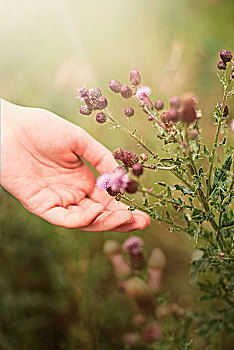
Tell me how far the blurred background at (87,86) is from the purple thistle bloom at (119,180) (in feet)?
2.22

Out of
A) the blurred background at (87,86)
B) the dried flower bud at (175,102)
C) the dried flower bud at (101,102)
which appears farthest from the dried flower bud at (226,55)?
the blurred background at (87,86)

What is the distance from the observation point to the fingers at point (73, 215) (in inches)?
28.6

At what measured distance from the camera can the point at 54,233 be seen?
1.44m

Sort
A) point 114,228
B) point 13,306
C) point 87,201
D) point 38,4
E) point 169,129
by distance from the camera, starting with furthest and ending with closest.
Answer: point 38,4, point 13,306, point 87,201, point 114,228, point 169,129

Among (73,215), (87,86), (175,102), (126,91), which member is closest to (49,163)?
(73,215)

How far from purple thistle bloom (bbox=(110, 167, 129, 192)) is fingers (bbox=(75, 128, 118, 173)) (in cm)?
25

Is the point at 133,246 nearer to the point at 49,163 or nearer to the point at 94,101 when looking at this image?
the point at 49,163

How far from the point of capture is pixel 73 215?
76 cm

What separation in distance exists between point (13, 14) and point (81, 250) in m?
0.96

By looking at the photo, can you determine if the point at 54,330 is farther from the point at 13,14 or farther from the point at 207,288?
the point at 13,14

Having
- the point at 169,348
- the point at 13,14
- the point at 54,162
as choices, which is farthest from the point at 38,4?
the point at 169,348

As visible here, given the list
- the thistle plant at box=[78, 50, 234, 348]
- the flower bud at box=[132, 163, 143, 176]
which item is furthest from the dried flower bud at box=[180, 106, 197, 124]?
the flower bud at box=[132, 163, 143, 176]

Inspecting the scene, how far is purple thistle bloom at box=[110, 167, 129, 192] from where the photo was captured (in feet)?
2.12

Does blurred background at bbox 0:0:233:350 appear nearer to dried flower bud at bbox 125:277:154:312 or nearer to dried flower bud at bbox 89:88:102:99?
dried flower bud at bbox 125:277:154:312
